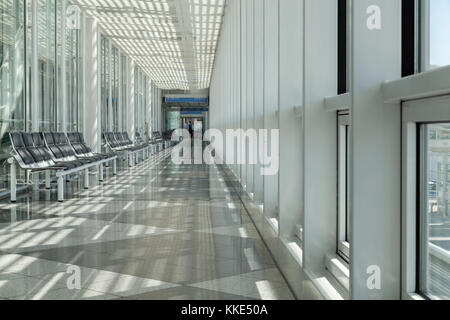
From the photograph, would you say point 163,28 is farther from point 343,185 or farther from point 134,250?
point 343,185

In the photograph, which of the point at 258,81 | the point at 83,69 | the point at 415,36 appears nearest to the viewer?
the point at 415,36

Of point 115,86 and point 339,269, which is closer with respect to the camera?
point 339,269

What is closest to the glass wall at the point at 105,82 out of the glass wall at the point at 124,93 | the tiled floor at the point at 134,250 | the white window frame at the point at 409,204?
the glass wall at the point at 124,93

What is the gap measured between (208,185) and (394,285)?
948 centimetres

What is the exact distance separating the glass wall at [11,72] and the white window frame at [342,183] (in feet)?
27.3

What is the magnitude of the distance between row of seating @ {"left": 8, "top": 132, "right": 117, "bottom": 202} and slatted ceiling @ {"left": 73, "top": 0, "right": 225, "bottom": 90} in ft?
15.5

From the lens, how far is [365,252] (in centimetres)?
231

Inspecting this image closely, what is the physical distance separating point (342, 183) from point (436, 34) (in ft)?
5.01

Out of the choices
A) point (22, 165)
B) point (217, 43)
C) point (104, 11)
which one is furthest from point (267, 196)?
point (217, 43)

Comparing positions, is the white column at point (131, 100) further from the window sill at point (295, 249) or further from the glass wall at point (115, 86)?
the window sill at point (295, 249)

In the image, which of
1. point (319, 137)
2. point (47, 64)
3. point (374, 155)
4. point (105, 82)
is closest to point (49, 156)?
point (47, 64)

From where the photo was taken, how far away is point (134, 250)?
5.16 meters

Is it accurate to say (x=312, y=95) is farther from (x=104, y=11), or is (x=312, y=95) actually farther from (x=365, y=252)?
(x=104, y=11)

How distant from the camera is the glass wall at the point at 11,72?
10172mm
